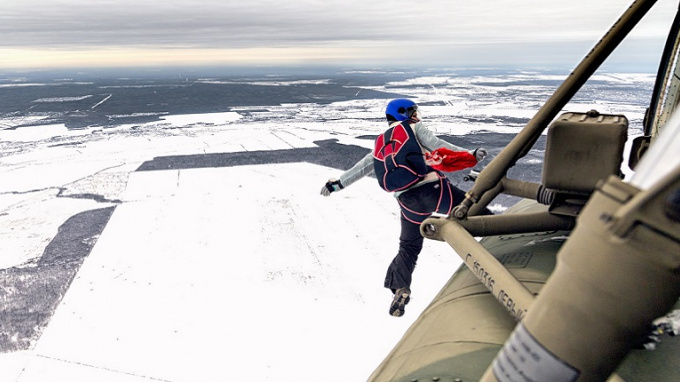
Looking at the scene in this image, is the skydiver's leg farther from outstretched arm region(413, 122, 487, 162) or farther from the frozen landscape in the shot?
outstretched arm region(413, 122, 487, 162)

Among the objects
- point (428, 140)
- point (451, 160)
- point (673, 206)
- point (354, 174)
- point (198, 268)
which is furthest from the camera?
point (198, 268)

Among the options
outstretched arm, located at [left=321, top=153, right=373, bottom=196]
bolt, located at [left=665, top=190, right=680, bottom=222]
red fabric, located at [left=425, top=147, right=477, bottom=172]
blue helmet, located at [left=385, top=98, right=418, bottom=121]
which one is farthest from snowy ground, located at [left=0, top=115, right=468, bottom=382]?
bolt, located at [left=665, top=190, right=680, bottom=222]

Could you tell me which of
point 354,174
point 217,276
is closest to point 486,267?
point 354,174

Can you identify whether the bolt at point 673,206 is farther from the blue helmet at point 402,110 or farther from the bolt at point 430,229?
the blue helmet at point 402,110

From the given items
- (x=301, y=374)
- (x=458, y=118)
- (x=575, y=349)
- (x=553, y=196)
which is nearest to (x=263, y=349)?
(x=301, y=374)

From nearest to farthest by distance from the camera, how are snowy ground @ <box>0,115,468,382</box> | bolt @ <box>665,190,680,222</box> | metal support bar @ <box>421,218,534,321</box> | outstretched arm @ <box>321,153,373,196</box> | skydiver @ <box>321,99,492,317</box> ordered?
bolt @ <box>665,190,680,222</box>, metal support bar @ <box>421,218,534,321</box>, snowy ground @ <box>0,115,468,382</box>, skydiver @ <box>321,99,492,317</box>, outstretched arm @ <box>321,153,373,196</box>

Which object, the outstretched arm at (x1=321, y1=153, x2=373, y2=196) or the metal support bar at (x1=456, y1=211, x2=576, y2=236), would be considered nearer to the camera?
the metal support bar at (x1=456, y1=211, x2=576, y2=236)

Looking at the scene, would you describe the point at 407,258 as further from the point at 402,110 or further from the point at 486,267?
the point at 486,267
